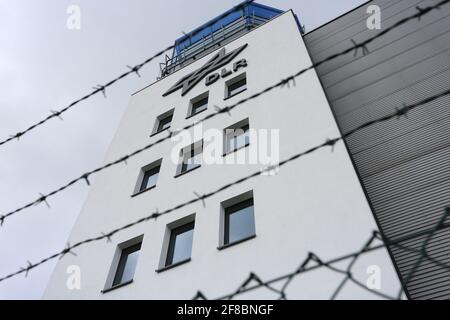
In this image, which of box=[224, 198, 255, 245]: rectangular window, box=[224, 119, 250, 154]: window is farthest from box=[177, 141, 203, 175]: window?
box=[224, 198, 255, 245]: rectangular window

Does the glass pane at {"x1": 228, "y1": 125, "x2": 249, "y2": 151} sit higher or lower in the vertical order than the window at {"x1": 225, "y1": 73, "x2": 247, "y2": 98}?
lower

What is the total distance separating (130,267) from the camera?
826cm

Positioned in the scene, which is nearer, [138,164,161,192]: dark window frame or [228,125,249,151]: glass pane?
[228,125,249,151]: glass pane

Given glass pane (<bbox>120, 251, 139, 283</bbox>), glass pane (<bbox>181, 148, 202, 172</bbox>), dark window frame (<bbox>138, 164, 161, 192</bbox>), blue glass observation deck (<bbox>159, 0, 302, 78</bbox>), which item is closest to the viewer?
glass pane (<bbox>120, 251, 139, 283</bbox>)

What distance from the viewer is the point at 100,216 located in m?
9.91

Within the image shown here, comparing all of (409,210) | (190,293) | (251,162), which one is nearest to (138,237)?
(190,293)

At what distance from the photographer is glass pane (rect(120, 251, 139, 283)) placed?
805 cm

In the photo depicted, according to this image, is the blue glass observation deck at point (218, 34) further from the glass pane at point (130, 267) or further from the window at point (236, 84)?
the glass pane at point (130, 267)

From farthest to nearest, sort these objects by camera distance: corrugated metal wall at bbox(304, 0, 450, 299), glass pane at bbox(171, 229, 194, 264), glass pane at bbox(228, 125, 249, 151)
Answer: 1. glass pane at bbox(228, 125, 249, 151)
2. glass pane at bbox(171, 229, 194, 264)
3. corrugated metal wall at bbox(304, 0, 450, 299)

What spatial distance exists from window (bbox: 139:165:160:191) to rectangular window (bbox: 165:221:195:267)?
2.45 meters

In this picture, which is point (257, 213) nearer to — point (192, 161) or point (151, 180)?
point (192, 161)

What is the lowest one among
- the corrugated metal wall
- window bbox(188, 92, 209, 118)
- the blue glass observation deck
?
the corrugated metal wall

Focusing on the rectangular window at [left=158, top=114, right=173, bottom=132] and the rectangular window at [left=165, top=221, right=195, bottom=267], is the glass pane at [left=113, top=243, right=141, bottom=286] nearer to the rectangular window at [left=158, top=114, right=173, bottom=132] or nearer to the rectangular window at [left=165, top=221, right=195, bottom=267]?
the rectangular window at [left=165, top=221, right=195, bottom=267]

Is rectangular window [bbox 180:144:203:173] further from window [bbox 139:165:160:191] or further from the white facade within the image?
window [bbox 139:165:160:191]
